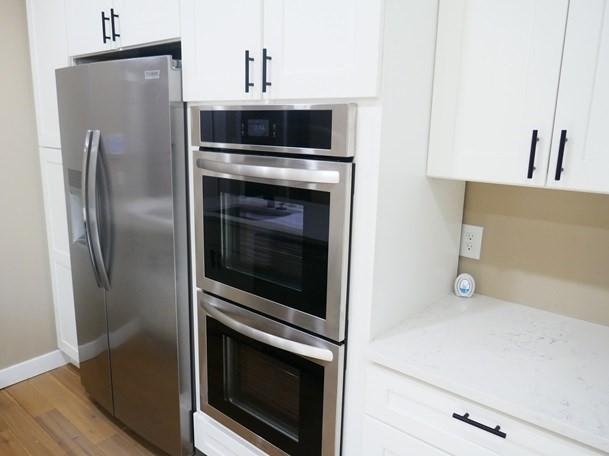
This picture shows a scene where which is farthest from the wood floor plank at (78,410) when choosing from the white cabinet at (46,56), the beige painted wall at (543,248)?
the beige painted wall at (543,248)

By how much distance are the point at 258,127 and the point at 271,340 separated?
0.70m

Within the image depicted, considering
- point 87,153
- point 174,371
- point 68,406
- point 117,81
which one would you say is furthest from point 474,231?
point 68,406

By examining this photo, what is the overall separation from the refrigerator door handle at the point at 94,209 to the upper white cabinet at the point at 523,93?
55.0 inches

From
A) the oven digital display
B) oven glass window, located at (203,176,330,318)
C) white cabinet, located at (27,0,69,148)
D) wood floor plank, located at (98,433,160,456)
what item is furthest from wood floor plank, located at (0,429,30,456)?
the oven digital display

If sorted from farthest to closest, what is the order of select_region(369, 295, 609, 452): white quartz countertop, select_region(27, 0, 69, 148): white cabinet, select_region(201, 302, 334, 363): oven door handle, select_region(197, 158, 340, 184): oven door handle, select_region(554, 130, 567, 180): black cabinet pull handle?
select_region(27, 0, 69, 148): white cabinet, select_region(201, 302, 334, 363): oven door handle, select_region(197, 158, 340, 184): oven door handle, select_region(554, 130, 567, 180): black cabinet pull handle, select_region(369, 295, 609, 452): white quartz countertop

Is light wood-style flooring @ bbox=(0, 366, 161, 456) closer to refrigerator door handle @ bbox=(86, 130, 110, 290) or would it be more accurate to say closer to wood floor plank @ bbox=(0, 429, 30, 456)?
wood floor plank @ bbox=(0, 429, 30, 456)

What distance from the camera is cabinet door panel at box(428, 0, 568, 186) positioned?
1187mm

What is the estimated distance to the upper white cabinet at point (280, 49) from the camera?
1.17m

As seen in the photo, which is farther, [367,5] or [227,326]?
[227,326]

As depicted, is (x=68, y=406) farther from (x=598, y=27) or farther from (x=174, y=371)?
(x=598, y=27)

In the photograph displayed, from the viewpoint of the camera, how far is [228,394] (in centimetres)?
174

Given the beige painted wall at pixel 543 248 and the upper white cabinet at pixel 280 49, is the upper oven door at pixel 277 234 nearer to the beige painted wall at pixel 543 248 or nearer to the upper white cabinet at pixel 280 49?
the upper white cabinet at pixel 280 49

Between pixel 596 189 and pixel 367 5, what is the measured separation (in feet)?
2.49

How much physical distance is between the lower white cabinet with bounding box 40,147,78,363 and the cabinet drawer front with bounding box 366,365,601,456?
199cm
